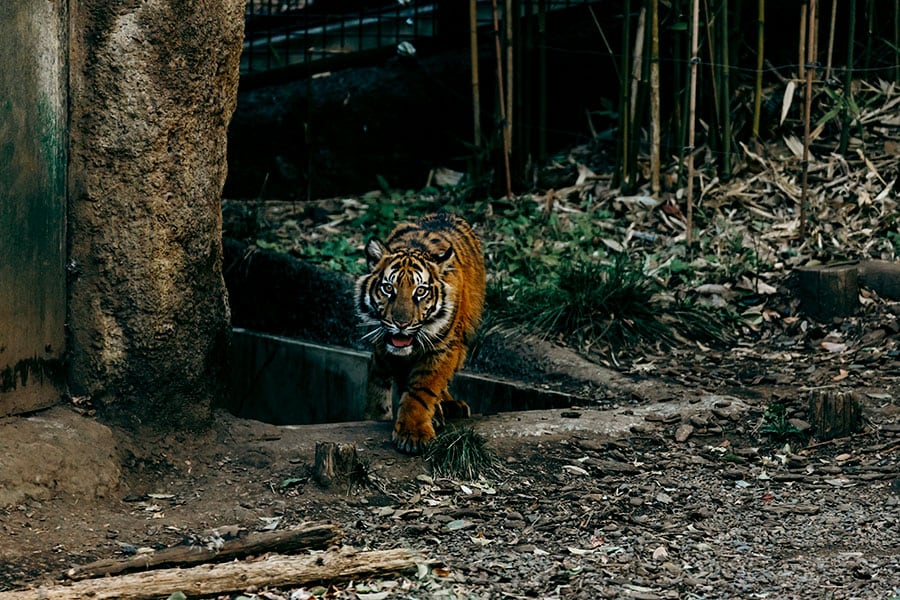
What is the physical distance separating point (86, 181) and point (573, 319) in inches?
108

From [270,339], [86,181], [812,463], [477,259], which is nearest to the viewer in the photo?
[86,181]

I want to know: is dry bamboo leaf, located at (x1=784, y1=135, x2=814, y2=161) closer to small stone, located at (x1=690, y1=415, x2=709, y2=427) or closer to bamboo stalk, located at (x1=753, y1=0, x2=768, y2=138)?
A: bamboo stalk, located at (x1=753, y1=0, x2=768, y2=138)

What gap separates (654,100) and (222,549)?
4.56 m

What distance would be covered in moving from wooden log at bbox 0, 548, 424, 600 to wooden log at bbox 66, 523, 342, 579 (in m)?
0.05

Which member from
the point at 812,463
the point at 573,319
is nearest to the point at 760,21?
the point at 573,319

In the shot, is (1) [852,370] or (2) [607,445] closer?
(2) [607,445]

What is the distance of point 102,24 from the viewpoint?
409 cm

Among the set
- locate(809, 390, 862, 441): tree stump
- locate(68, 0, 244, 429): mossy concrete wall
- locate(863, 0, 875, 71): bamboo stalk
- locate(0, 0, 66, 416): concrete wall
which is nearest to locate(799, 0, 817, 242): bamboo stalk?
locate(863, 0, 875, 71): bamboo stalk

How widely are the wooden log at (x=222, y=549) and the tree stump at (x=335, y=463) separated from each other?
1.54 ft

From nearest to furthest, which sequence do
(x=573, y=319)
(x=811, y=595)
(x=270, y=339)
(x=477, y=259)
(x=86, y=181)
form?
(x=811, y=595), (x=86, y=181), (x=477, y=259), (x=573, y=319), (x=270, y=339)

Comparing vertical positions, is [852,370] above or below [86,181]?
below

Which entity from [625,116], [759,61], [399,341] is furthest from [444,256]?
[759,61]

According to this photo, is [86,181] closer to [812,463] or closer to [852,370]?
[812,463]

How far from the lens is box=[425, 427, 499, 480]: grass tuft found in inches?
172
